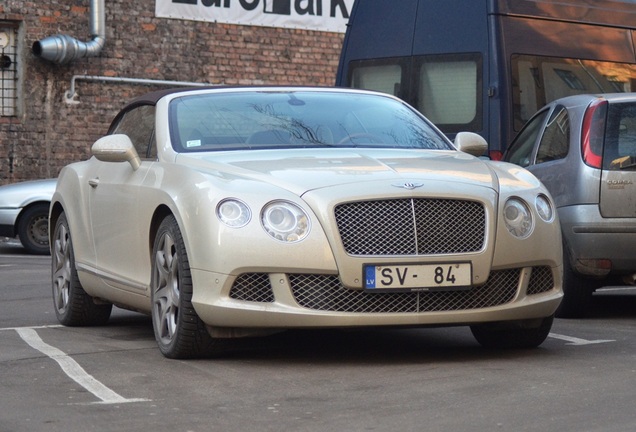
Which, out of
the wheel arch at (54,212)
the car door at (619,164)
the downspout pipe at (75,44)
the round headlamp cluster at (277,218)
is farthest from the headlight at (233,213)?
the downspout pipe at (75,44)

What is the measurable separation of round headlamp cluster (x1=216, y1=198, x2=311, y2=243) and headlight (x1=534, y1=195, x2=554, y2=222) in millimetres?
1271

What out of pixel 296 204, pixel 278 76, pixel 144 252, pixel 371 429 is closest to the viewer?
pixel 371 429

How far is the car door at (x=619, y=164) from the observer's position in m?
9.28

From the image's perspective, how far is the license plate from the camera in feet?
22.5

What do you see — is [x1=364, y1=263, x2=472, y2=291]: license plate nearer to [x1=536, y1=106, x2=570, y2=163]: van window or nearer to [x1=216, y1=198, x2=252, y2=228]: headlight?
[x1=216, y1=198, x2=252, y2=228]: headlight

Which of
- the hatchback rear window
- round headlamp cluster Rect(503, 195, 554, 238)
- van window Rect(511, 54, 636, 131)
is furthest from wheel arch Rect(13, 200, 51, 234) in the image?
round headlamp cluster Rect(503, 195, 554, 238)

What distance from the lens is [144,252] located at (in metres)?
7.86

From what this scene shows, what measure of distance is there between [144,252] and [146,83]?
16926 millimetres

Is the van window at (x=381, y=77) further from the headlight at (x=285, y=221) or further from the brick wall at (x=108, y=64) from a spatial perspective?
the brick wall at (x=108, y=64)

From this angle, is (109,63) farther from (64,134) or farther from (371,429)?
(371,429)

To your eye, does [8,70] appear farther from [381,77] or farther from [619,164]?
[619,164]

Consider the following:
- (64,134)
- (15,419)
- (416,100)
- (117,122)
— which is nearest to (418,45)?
(416,100)

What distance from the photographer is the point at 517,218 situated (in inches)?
286

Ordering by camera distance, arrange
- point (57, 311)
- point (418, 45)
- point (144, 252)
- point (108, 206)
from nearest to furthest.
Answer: point (144, 252) < point (108, 206) < point (57, 311) < point (418, 45)
